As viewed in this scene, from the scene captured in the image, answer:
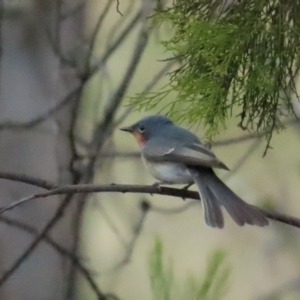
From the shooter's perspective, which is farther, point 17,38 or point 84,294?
point 84,294

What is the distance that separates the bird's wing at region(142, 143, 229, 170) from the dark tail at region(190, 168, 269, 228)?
0.04 m

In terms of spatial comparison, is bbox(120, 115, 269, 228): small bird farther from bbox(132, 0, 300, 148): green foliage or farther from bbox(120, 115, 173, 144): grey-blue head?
bbox(132, 0, 300, 148): green foliage

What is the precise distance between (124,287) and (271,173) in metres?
0.59

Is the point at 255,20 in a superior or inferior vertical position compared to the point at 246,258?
superior

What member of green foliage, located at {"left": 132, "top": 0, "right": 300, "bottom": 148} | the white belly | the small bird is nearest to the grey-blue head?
the small bird

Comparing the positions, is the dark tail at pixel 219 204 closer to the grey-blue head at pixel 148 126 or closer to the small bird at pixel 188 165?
the small bird at pixel 188 165

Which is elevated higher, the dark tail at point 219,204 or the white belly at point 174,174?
the dark tail at point 219,204

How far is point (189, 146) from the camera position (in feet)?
3.00

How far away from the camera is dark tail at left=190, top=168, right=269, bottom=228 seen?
74 cm

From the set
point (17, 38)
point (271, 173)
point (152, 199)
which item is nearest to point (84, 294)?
point (152, 199)

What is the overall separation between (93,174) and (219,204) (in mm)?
628

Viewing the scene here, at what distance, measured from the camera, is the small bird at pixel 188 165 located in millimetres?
800

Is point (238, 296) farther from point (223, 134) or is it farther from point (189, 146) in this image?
point (189, 146)

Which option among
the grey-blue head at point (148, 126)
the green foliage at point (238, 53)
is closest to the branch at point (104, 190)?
the green foliage at point (238, 53)
